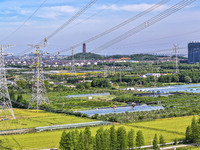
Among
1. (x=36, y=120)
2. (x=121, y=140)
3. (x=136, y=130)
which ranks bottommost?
(x=136, y=130)

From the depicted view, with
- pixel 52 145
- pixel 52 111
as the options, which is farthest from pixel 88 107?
pixel 52 145

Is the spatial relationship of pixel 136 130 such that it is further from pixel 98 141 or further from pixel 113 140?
pixel 98 141

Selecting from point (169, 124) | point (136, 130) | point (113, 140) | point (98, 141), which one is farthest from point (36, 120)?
point (98, 141)

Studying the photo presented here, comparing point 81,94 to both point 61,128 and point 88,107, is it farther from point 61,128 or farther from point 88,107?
point 61,128

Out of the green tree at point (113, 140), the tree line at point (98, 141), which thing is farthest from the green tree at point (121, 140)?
the green tree at point (113, 140)

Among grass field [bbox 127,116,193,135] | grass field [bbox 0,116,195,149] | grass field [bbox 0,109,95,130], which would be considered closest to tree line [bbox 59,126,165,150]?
grass field [bbox 0,116,195,149]

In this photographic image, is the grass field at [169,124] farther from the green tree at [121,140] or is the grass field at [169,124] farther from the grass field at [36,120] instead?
the green tree at [121,140]
